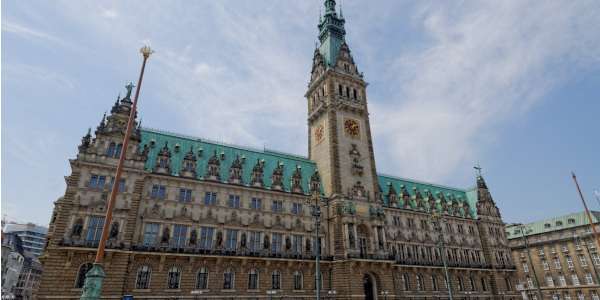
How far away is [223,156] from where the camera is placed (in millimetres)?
58469

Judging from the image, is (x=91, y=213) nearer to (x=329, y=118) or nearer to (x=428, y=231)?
(x=329, y=118)

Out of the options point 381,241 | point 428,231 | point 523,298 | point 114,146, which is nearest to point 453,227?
point 428,231

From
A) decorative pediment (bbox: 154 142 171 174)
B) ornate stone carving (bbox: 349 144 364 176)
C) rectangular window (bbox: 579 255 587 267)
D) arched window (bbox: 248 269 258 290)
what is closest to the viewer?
arched window (bbox: 248 269 258 290)

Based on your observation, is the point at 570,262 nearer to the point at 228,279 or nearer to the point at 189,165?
the point at 228,279

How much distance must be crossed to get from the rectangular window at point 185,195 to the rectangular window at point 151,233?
492 centimetres

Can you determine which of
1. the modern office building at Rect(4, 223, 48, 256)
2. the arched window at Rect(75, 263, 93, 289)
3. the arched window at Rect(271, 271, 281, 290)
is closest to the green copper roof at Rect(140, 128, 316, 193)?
the arched window at Rect(271, 271, 281, 290)

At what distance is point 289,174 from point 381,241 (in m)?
20.1

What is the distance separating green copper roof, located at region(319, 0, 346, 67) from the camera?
77312mm

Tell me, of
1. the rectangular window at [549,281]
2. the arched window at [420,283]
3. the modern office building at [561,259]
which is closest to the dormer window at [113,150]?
the arched window at [420,283]

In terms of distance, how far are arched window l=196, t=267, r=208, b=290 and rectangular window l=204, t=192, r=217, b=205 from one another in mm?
9437

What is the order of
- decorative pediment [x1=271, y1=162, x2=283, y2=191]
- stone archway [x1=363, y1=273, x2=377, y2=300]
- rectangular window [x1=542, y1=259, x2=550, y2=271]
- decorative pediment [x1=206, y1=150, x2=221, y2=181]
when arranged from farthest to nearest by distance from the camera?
rectangular window [x1=542, y1=259, x2=550, y2=271] < decorative pediment [x1=271, y1=162, x2=283, y2=191] < stone archway [x1=363, y1=273, x2=377, y2=300] < decorative pediment [x1=206, y1=150, x2=221, y2=181]

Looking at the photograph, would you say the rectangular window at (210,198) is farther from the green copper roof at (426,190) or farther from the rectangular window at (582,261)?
the rectangular window at (582,261)

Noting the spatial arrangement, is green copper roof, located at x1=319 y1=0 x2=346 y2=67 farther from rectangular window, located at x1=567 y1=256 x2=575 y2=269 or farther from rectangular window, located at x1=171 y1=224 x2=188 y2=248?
rectangular window, located at x1=567 y1=256 x2=575 y2=269

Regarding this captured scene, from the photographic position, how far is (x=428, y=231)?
73.3 metres
